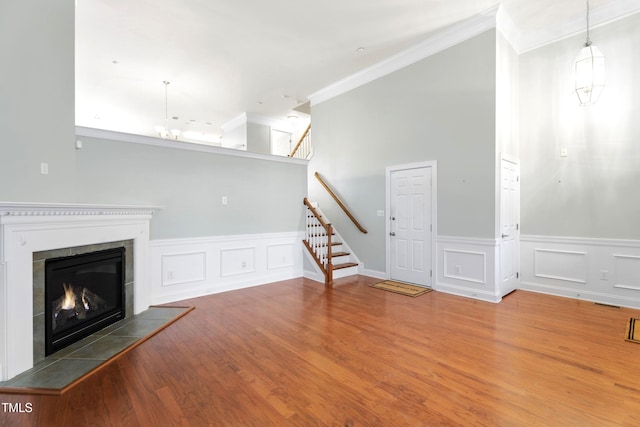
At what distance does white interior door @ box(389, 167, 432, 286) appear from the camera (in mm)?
4902

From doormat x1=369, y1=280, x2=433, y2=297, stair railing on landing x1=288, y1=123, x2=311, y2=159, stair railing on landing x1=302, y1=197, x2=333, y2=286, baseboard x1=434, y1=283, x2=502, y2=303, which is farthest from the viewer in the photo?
stair railing on landing x1=288, y1=123, x2=311, y2=159

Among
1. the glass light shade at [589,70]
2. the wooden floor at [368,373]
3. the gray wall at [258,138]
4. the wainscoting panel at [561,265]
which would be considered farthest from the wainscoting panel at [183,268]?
the glass light shade at [589,70]

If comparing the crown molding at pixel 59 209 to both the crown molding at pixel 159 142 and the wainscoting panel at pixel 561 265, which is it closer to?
the crown molding at pixel 159 142

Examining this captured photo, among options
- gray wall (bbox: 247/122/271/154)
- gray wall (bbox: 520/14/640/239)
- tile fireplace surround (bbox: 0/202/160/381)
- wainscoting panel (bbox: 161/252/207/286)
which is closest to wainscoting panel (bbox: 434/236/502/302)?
gray wall (bbox: 520/14/640/239)

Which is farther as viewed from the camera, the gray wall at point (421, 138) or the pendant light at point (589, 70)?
the gray wall at point (421, 138)

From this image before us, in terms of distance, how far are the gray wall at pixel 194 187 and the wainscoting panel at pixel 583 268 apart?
3970mm

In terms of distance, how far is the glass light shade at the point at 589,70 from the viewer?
11.0 ft

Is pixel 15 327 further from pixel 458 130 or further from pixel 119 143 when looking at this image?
pixel 458 130

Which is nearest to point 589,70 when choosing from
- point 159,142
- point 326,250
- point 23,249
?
point 326,250

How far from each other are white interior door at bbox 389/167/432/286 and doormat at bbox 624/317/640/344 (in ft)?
7.51

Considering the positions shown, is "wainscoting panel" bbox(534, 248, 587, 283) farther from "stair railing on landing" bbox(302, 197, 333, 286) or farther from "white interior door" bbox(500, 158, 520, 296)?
"stair railing on landing" bbox(302, 197, 333, 286)

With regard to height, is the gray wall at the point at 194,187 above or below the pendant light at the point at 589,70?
below

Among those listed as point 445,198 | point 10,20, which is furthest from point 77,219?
point 445,198

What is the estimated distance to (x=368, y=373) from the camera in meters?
2.32
